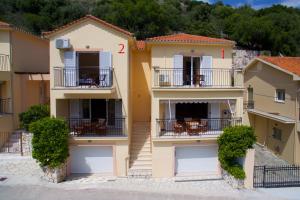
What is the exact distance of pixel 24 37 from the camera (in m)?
30.0

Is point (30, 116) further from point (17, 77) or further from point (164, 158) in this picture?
point (164, 158)

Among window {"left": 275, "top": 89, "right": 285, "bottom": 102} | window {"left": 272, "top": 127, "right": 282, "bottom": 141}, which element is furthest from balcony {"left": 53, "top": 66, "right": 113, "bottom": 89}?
window {"left": 272, "top": 127, "right": 282, "bottom": 141}

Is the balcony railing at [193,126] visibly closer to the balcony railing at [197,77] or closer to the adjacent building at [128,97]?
the adjacent building at [128,97]

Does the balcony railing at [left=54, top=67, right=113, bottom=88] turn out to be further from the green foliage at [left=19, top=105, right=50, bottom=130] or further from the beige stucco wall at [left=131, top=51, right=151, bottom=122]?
the beige stucco wall at [left=131, top=51, right=151, bottom=122]

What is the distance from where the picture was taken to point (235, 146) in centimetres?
2125

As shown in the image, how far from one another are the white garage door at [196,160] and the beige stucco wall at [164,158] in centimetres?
67

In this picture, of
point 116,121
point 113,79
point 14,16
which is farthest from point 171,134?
point 14,16

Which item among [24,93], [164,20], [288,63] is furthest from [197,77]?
[164,20]

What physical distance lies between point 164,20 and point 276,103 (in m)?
38.3

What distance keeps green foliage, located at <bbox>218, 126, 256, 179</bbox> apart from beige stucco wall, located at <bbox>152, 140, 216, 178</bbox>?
2913 mm

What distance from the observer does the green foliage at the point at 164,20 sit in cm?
5978

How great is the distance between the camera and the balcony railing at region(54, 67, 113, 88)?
23422mm

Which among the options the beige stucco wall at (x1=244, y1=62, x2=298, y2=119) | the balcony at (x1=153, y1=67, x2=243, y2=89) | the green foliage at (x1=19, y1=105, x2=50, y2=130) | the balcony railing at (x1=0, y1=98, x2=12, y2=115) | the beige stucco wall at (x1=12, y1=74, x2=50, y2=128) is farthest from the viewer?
the beige stucco wall at (x1=12, y1=74, x2=50, y2=128)

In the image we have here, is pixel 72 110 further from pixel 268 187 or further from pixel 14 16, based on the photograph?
pixel 14 16
